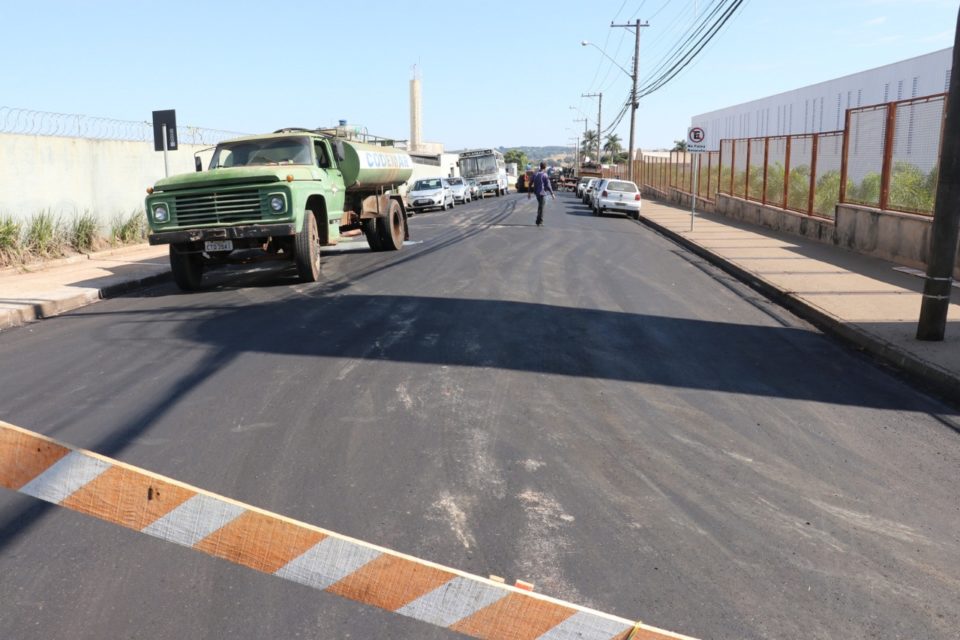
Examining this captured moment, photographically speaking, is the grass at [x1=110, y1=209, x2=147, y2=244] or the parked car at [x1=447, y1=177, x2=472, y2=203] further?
the parked car at [x1=447, y1=177, x2=472, y2=203]

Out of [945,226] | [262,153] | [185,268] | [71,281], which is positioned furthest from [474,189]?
[945,226]

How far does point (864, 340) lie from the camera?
8609 mm

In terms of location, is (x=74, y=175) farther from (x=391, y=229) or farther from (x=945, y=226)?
(x=945, y=226)

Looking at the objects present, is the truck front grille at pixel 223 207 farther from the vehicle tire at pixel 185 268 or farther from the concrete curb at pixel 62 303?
the concrete curb at pixel 62 303

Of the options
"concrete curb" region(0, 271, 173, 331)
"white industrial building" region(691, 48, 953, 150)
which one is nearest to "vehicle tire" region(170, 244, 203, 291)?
"concrete curb" region(0, 271, 173, 331)

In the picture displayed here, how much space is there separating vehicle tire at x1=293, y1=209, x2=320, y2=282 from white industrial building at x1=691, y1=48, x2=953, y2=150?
28.8 m

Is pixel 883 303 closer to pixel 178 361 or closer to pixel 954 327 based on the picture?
pixel 954 327

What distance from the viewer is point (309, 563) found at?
8.17 ft

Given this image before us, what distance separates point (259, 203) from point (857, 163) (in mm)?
12794

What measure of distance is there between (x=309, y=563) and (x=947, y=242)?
7.68 m

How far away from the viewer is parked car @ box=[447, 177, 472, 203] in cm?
4347

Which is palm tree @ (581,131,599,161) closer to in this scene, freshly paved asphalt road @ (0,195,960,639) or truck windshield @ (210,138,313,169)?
truck windshield @ (210,138,313,169)

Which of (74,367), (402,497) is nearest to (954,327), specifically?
(402,497)

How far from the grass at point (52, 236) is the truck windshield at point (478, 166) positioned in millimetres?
35128
